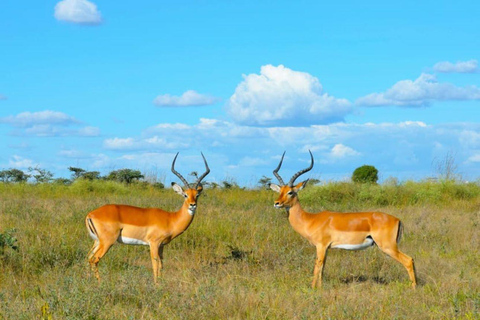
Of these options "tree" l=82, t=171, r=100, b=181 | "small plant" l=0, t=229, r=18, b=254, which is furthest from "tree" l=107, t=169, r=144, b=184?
"small plant" l=0, t=229, r=18, b=254

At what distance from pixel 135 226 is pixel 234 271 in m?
1.67

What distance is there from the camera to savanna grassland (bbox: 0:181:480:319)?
21.6 ft

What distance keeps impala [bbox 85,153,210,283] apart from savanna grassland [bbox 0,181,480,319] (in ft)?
1.39

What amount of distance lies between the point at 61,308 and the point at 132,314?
0.82 metres

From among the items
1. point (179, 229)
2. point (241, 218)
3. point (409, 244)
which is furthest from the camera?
point (241, 218)

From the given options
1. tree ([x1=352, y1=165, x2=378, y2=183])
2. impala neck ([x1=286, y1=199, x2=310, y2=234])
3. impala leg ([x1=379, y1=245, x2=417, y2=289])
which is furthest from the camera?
tree ([x1=352, y1=165, x2=378, y2=183])

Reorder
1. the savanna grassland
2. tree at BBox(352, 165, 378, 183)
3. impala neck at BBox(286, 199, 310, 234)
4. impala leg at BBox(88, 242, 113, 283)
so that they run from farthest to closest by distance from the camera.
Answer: tree at BBox(352, 165, 378, 183) < impala neck at BBox(286, 199, 310, 234) < impala leg at BBox(88, 242, 113, 283) < the savanna grassland

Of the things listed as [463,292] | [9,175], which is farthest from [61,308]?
[9,175]

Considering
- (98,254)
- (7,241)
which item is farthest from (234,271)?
(7,241)

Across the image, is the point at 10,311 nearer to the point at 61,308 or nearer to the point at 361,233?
the point at 61,308

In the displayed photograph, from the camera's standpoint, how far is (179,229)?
930 centimetres

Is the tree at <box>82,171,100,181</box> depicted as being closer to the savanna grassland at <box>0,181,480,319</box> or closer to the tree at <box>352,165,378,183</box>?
the savanna grassland at <box>0,181,480,319</box>

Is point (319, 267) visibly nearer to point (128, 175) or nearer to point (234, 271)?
point (234, 271)

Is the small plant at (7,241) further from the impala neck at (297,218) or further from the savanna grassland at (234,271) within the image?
the impala neck at (297,218)
